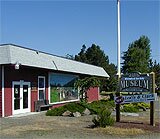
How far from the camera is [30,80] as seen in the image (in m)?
22.9

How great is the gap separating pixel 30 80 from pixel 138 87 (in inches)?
357

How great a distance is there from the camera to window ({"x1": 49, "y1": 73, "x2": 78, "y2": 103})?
2669 centimetres

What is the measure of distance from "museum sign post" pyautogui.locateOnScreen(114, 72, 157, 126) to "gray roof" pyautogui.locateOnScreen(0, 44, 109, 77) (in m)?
6.63

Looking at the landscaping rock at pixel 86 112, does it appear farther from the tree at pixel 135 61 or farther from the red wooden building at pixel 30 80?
the tree at pixel 135 61

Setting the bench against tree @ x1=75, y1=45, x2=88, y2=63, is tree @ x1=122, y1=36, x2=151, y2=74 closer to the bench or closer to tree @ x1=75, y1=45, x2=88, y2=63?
tree @ x1=75, y1=45, x2=88, y2=63

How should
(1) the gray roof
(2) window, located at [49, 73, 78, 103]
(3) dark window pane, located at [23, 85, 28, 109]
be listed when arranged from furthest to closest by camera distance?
(2) window, located at [49, 73, 78, 103] < (3) dark window pane, located at [23, 85, 28, 109] < (1) the gray roof

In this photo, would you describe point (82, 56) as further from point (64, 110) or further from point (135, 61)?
point (64, 110)

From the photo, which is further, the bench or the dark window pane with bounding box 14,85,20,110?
the bench

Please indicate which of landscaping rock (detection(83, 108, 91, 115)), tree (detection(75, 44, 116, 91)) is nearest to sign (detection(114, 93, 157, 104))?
landscaping rock (detection(83, 108, 91, 115))

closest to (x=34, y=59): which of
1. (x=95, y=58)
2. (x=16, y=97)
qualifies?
(x=16, y=97)

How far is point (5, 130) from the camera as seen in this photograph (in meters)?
12.9

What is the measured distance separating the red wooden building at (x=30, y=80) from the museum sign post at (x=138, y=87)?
6.27m

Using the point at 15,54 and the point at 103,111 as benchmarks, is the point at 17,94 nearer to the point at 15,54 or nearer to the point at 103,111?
the point at 15,54

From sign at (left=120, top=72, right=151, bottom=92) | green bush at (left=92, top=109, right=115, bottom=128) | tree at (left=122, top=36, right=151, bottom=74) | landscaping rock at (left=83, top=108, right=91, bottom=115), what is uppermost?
tree at (left=122, top=36, right=151, bottom=74)
